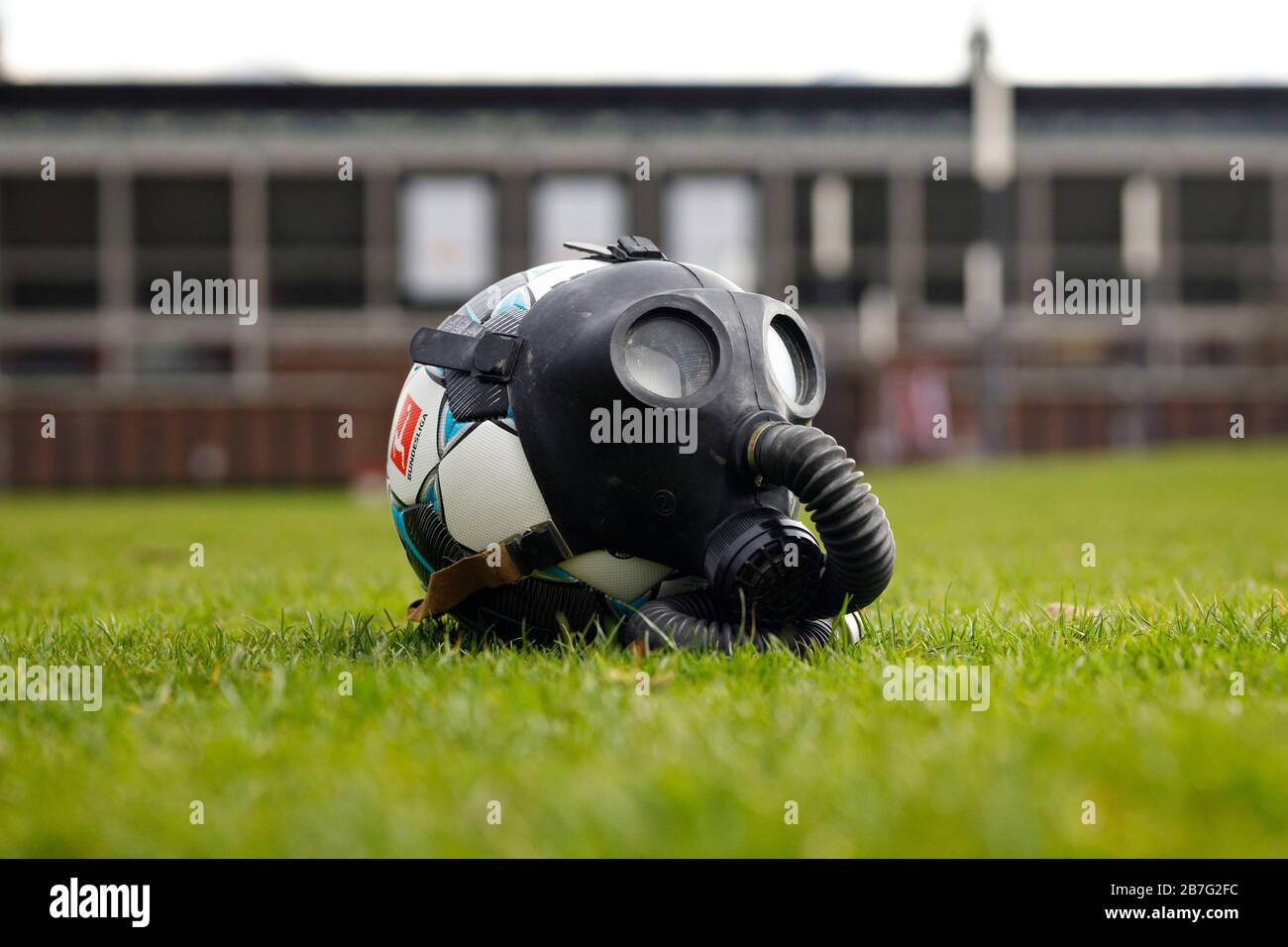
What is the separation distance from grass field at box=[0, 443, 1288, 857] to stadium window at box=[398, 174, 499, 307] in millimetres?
24082

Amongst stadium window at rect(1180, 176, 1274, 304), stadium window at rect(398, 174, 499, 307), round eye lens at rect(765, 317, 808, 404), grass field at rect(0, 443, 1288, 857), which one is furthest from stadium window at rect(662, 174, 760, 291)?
round eye lens at rect(765, 317, 808, 404)

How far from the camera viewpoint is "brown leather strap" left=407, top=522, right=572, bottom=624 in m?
3.74

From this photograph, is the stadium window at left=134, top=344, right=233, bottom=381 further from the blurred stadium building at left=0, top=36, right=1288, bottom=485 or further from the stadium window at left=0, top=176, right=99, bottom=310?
the stadium window at left=0, top=176, right=99, bottom=310

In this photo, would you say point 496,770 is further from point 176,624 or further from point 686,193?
point 686,193

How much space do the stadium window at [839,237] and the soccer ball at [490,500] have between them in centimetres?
2679

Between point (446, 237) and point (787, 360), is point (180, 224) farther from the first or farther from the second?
point (787, 360)

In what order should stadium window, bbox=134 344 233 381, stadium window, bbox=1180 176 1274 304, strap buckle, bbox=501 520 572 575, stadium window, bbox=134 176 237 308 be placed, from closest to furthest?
strap buckle, bbox=501 520 572 575
stadium window, bbox=134 344 233 381
stadium window, bbox=134 176 237 308
stadium window, bbox=1180 176 1274 304

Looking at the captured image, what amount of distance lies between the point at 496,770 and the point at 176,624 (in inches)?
114

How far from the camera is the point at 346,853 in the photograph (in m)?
2.12

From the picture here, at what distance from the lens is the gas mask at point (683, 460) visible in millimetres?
3549

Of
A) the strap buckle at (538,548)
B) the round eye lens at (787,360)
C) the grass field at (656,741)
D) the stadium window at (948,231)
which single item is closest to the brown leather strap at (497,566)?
the strap buckle at (538,548)


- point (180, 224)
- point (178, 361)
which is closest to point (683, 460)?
point (178, 361)

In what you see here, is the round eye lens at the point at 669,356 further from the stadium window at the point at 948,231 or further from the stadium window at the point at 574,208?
the stadium window at the point at 948,231
